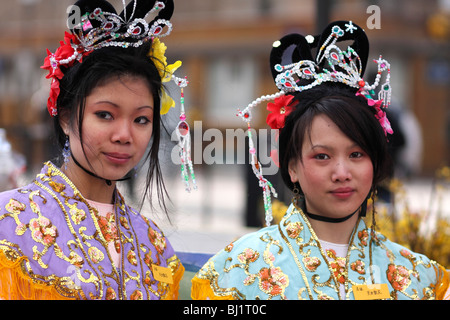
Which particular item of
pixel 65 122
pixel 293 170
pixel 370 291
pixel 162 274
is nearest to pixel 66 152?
pixel 65 122

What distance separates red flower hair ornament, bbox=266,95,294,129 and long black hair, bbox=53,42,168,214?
47cm

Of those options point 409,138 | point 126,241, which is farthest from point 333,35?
point 409,138

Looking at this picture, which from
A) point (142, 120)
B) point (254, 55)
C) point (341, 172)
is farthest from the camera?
point (254, 55)

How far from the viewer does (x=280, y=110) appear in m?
2.48

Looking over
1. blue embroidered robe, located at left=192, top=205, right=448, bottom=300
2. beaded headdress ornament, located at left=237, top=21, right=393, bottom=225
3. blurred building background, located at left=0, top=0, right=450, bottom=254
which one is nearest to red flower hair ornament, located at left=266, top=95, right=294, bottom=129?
beaded headdress ornament, located at left=237, top=21, right=393, bottom=225

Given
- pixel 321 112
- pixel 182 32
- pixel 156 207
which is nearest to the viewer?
pixel 321 112

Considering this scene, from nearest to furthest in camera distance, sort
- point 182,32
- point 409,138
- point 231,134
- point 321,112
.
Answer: point 321,112
point 231,134
point 409,138
point 182,32

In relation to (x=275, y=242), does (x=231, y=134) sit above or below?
above

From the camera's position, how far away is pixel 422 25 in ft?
56.7

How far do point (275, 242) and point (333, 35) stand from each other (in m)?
0.86

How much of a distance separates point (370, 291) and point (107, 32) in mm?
1402

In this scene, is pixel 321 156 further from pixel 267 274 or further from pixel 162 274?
pixel 162 274

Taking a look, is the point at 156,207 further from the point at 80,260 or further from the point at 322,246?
the point at 322,246
